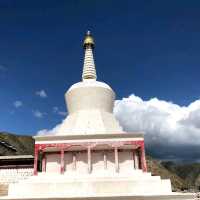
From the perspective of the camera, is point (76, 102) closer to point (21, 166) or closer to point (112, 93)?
point (112, 93)

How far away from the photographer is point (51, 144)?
63.7ft

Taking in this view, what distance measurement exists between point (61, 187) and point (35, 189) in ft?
4.68

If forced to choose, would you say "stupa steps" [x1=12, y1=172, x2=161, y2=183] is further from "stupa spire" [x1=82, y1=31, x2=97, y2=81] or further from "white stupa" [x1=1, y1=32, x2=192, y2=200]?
"stupa spire" [x1=82, y1=31, x2=97, y2=81]

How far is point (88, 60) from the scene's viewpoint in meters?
25.2

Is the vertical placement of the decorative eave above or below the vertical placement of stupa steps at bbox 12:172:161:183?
above

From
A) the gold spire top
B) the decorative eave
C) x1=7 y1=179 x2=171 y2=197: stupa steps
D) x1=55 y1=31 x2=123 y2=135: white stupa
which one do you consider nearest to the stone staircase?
x1=55 y1=31 x2=123 y2=135: white stupa

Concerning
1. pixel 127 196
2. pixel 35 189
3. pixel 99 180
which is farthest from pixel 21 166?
pixel 127 196

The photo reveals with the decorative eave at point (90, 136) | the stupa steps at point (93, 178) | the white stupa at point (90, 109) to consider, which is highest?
the white stupa at point (90, 109)

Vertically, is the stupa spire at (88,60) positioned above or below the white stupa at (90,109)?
above

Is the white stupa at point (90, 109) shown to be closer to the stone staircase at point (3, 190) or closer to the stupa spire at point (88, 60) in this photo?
the stupa spire at point (88, 60)

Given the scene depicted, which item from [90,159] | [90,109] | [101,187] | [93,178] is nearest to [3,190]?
[90,159]

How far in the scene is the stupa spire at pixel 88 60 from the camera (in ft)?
80.0

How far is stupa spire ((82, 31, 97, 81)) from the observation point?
24.4 meters

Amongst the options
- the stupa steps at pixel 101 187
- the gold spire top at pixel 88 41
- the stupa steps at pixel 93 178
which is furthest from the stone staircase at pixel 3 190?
the gold spire top at pixel 88 41
